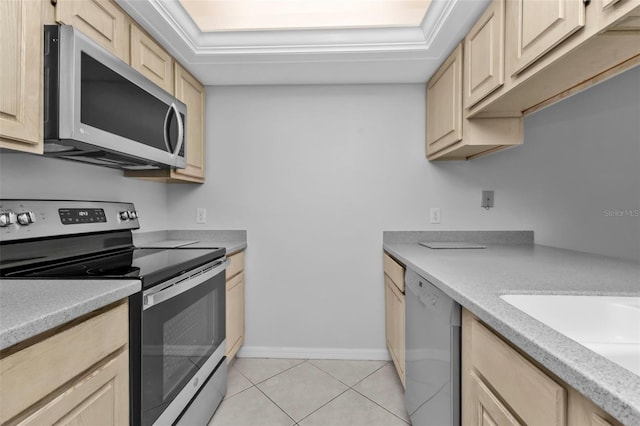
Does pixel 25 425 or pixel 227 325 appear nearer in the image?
pixel 25 425

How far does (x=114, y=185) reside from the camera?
1910 millimetres

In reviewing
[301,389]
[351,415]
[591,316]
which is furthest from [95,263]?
[591,316]

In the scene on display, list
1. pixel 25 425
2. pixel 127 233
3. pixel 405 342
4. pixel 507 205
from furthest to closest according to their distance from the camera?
1. pixel 507 205
2. pixel 127 233
3. pixel 405 342
4. pixel 25 425

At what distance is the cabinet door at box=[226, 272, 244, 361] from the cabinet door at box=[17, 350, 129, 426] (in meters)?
1.07

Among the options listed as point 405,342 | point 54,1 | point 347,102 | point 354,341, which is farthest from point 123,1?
point 354,341

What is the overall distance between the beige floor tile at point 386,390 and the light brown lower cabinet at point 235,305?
847 millimetres

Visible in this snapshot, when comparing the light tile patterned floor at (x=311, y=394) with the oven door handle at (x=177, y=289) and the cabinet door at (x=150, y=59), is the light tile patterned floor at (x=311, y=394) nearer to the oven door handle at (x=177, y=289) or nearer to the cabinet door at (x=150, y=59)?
the oven door handle at (x=177, y=289)

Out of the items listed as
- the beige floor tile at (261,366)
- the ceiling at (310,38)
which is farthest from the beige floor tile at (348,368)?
the ceiling at (310,38)

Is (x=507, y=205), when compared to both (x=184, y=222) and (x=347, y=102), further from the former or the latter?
(x=184, y=222)

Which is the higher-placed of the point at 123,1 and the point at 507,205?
the point at 123,1

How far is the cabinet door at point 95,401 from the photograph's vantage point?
729mm

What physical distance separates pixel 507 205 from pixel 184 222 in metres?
2.46

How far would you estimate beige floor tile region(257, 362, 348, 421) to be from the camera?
1.77m

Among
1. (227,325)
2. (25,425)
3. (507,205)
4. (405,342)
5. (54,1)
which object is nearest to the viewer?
(25,425)
